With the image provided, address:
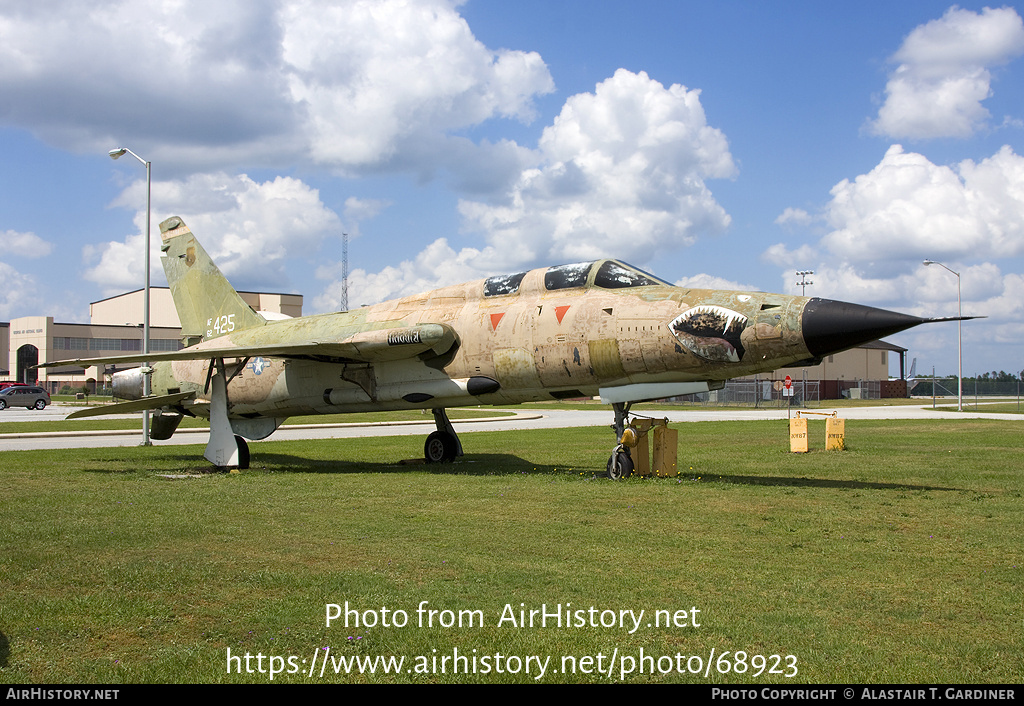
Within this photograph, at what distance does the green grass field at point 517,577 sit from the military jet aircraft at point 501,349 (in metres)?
1.71

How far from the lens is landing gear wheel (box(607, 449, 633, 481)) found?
12852 mm

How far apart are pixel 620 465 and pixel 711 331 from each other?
266 centimetres

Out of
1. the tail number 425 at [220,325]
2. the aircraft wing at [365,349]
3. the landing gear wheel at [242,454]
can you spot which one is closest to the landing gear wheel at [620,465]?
the aircraft wing at [365,349]

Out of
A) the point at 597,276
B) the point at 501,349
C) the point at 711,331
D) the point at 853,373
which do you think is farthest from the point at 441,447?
the point at 853,373

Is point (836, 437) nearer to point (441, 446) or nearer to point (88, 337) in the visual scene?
point (441, 446)

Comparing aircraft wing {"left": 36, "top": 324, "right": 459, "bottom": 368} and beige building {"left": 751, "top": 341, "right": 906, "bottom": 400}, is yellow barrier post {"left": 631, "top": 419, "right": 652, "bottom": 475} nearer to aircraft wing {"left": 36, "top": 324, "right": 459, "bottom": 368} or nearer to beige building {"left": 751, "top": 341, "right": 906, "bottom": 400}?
aircraft wing {"left": 36, "top": 324, "right": 459, "bottom": 368}

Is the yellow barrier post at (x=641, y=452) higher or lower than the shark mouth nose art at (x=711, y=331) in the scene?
lower

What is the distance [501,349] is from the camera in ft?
45.3

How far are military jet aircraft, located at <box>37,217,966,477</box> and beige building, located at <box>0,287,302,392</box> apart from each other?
75700 mm

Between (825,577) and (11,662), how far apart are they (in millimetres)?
5554

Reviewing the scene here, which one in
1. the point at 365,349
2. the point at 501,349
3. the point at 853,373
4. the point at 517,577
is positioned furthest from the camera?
the point at 853,373

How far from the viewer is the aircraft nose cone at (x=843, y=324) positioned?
34.3 feet

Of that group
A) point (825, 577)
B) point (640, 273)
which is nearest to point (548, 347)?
point (640, 273)

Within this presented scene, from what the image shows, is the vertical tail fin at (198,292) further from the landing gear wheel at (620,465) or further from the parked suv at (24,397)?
the parked suv at (24,397)
